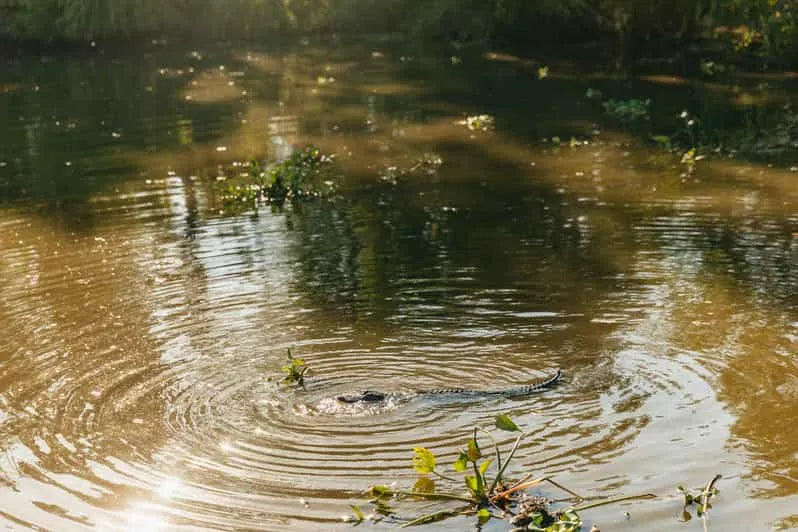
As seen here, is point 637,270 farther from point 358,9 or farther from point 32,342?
point 358,9

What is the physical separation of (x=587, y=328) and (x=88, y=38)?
118 feet

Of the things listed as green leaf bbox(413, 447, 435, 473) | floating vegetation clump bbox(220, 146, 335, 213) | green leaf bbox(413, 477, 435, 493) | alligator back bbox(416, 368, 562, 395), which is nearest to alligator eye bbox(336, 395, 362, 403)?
alligator back bbox(416, 368, 562, 395)

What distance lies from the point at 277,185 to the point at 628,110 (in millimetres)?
8737

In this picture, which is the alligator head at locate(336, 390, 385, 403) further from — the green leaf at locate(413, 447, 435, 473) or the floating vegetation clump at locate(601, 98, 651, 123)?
the floating vegetation clump at locate(601, 98, 651, 123)

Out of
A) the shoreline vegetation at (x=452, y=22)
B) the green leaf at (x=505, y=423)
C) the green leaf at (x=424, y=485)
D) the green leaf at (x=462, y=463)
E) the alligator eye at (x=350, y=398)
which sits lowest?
the green leaf at (x=424, y=485)

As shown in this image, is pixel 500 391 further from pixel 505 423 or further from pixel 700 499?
pixel 700 499

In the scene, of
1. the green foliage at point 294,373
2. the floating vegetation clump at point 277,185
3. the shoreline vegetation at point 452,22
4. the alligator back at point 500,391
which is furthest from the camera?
the shoreline vegetation at point 452,22

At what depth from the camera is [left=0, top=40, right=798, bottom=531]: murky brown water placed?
257 inches

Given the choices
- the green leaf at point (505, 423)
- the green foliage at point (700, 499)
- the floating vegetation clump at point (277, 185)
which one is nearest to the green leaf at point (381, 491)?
the green leaf at point (505, 423)

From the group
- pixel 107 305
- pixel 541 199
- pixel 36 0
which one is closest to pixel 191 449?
pixel 107 305

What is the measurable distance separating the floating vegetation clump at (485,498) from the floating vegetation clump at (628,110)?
1454 centimetres

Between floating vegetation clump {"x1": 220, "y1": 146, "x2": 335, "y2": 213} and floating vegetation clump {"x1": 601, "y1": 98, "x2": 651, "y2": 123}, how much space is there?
680 centimetres

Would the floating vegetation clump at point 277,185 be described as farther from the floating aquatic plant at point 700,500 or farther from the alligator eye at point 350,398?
the floating aquatic plant at point 700,500

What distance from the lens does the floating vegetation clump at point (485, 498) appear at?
5902 millimetres
